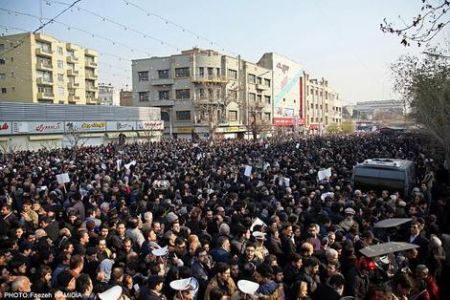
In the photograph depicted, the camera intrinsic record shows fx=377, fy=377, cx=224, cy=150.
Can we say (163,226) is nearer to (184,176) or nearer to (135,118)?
(184,176)

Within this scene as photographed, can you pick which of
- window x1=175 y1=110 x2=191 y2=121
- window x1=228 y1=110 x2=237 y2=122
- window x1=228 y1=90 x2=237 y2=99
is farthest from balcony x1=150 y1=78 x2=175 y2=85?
window x1=228 y1=110 x2=237 y2=122

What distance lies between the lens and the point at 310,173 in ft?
47.8

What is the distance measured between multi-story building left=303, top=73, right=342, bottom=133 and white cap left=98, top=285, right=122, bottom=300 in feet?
249

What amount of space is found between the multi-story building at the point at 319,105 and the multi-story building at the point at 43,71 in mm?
43645

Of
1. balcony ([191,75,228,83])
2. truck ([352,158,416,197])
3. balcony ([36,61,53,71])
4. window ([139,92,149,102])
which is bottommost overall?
truck ([352,158,416,197])

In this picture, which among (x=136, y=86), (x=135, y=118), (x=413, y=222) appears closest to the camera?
(x=413, y=222)

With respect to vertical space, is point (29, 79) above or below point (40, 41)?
below

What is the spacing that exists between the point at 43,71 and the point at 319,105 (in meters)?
58.6

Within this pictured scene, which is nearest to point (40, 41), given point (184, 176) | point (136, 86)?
point (136, 86)

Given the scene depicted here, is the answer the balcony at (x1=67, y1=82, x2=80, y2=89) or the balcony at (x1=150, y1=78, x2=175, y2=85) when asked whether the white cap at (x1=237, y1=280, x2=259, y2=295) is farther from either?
the balcony at (x1=67, y1=82, x2=80, y2=89)

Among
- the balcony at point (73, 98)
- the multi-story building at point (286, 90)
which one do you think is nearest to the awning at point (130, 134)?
the balcony at point (73, 98)

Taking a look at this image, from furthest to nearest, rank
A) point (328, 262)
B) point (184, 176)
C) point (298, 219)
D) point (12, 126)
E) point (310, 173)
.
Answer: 1. point (12, 126)
2. point (310, 173)
3. point (184, 176)
4. point (298, 219)
5. point (328, 262)

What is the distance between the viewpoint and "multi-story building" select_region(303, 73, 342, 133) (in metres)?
79.4

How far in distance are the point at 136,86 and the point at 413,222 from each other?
5086 centimetres
